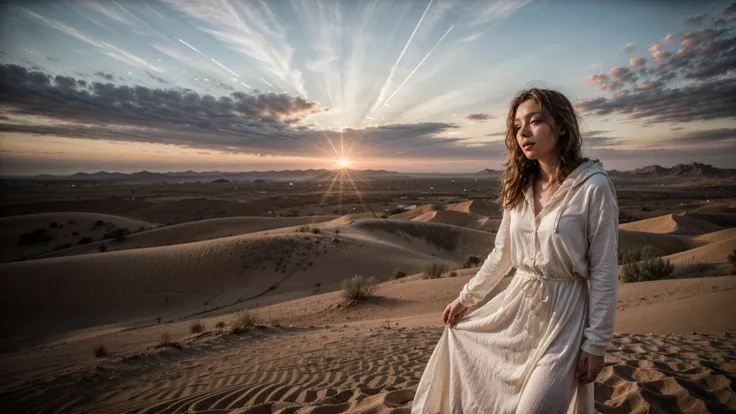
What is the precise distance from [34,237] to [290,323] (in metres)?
30.6

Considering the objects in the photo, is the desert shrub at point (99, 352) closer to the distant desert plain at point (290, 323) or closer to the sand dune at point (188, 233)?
the distant desert plain at point (290, 323)

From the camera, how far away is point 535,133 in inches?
79.4

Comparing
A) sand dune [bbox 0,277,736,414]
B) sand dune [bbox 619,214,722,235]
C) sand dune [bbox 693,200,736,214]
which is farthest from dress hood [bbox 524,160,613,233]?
sand dune [bbox 693,200,736,214]

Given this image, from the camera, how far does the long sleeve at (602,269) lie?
167 cm

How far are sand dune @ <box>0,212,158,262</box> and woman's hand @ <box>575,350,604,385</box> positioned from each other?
3457 cm

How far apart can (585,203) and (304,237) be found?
63.0 ft

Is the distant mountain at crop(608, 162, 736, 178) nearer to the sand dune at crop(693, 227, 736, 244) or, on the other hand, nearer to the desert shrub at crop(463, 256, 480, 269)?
the sand dune at crop(693, 227, 736, 244)

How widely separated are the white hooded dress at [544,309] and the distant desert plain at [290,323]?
1.32 meters

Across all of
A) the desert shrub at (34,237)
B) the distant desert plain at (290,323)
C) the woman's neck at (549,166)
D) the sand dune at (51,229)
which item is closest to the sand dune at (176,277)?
the distant desert plain at (290,323)

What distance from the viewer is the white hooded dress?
5.63 ft

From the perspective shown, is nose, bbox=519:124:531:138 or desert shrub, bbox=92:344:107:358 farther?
desert shrub, bbox=92:344:107:358

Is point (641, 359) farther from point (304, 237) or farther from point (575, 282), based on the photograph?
point (304, 237)

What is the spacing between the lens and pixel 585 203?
176 centimetres

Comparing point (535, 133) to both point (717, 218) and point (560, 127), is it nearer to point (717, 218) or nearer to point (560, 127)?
point (560, 127)
